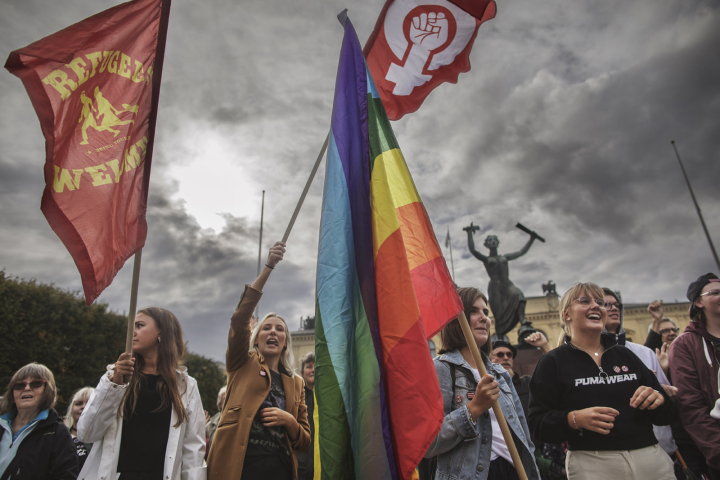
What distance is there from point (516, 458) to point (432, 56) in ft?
11.0

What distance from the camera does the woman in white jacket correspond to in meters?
2.80

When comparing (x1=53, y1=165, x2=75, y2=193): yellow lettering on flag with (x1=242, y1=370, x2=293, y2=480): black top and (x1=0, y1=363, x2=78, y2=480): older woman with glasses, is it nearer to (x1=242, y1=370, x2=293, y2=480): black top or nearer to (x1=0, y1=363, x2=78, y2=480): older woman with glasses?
(x1=242, y1=370, x2=293, y2=480): black top

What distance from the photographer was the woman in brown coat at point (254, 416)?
9.99ft

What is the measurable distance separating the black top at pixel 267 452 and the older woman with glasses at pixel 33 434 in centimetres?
167

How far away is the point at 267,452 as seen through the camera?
3.16 metres

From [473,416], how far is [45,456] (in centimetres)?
343

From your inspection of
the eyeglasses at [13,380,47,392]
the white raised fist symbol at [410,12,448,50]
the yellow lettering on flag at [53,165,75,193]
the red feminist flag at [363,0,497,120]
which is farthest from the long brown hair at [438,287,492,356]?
the eyeglasses at [13,380,47,392]

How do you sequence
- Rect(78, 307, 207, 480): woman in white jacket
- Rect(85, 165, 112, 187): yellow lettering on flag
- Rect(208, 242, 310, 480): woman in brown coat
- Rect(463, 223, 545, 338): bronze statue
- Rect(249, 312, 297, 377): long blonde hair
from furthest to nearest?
Rect(463, 223, 545, 338): bronze statue → Rect(249, 312, 297, 377): long blonde hair → Rect(208, 242, 310, 480): woman in brown coat → Rect(78, 307, 207, 480): woman in white jacket → Rect(85, 165, 112, 187): yellow lettering on flag

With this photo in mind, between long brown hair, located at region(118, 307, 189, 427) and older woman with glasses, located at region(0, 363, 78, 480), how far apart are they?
47.2 inches

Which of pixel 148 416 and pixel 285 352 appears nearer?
pixel 148 416

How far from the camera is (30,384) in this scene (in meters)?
3.94

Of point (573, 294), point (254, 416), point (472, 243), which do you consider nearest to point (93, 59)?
point (254, 416)

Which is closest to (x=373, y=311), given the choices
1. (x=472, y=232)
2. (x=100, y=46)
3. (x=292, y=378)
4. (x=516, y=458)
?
(x=516, y=458)

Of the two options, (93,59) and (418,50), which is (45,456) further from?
(418,50)
